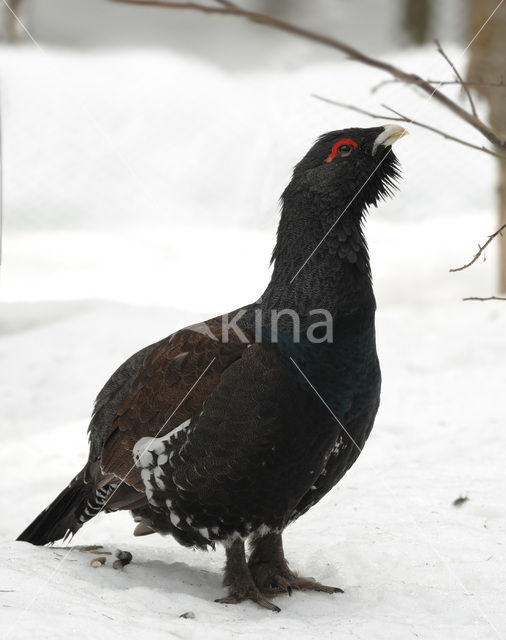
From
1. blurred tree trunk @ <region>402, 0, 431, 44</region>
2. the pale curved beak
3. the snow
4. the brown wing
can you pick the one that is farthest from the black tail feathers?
blurred tree trunk @ <region>402, 0, 431, 44</region>

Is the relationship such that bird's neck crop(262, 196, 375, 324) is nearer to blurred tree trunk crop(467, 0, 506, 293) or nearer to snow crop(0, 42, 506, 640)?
snow crop(0, 42, 506, 640)

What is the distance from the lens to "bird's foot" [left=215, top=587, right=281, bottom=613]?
2902mm

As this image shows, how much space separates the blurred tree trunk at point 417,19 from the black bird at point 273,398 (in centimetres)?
956

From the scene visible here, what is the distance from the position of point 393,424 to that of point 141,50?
10662mm

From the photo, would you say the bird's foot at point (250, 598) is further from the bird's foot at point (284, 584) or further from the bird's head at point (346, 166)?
the bird's head at point (346, 166)

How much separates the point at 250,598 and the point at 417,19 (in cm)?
1123

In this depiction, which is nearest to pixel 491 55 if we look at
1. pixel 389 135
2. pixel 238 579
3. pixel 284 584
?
pixel 389 135

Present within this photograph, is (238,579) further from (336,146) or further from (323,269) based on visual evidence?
(336,146)

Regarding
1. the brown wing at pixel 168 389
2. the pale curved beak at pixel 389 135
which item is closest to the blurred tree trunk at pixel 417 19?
the pale curved beak at pixel 389 135

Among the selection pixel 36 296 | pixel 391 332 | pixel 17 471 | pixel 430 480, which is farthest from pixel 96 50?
pixel 430 480

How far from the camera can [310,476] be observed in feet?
9.09

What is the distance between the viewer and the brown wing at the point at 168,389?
2.79 meters

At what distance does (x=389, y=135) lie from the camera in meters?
2.94

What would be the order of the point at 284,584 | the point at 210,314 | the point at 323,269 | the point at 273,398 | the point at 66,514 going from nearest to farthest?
the point at 273,398
the point at 323,269
the point at 284,584
the point at 66,514
the point at 210,314
